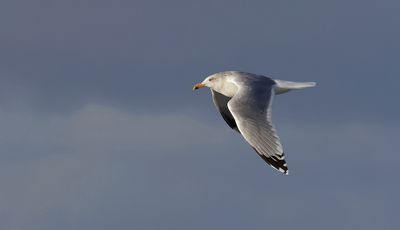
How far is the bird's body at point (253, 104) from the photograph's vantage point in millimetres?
24450

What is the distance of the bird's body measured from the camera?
24.5 metres

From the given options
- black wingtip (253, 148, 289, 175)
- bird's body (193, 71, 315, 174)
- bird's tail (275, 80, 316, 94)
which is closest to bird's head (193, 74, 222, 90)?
bird's body (193, 71, 315, 174)

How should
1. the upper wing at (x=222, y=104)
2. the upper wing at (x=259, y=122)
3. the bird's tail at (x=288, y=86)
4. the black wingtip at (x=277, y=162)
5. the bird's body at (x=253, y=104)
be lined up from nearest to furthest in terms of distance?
the black wingtip at (x=277, y=162)
the upper wing at (x=259, y=122)
the bird's body at (x=253, y=104)
the bird's tail at (x=288, y=86)
the upper wing at (x=222, y=104)

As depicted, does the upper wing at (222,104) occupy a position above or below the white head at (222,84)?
below

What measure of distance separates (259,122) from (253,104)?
102cm

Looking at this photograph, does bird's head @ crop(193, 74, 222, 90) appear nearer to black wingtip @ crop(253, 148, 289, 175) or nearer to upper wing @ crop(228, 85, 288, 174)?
upper wing @ crop(228, 85, 288, 174)

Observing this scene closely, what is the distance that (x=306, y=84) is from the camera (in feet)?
93.7

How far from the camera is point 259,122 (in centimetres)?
2544

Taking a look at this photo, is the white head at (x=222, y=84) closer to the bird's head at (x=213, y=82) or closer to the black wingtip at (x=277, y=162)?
the bird's head at (x=213, y=82)

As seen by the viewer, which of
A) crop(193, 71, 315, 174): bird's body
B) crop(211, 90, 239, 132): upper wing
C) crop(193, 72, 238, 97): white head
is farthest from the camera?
crop(211, 90, 239, 132): upper wing

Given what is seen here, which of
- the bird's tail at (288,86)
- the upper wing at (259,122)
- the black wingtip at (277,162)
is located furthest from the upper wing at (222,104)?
the black wingtip at (277,162)

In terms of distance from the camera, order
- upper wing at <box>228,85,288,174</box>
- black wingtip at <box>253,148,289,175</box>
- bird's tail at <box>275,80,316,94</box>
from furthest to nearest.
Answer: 1. bird's tail at <box>275,80,316,94</box>
2. upper wing at <box>228,85,288,174</box>
3. black wingtip at <box>253,148,289,175</box>

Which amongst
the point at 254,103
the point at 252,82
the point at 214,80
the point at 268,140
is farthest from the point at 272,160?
the point at 214,80

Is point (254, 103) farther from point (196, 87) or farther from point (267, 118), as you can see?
point (196, 87)
